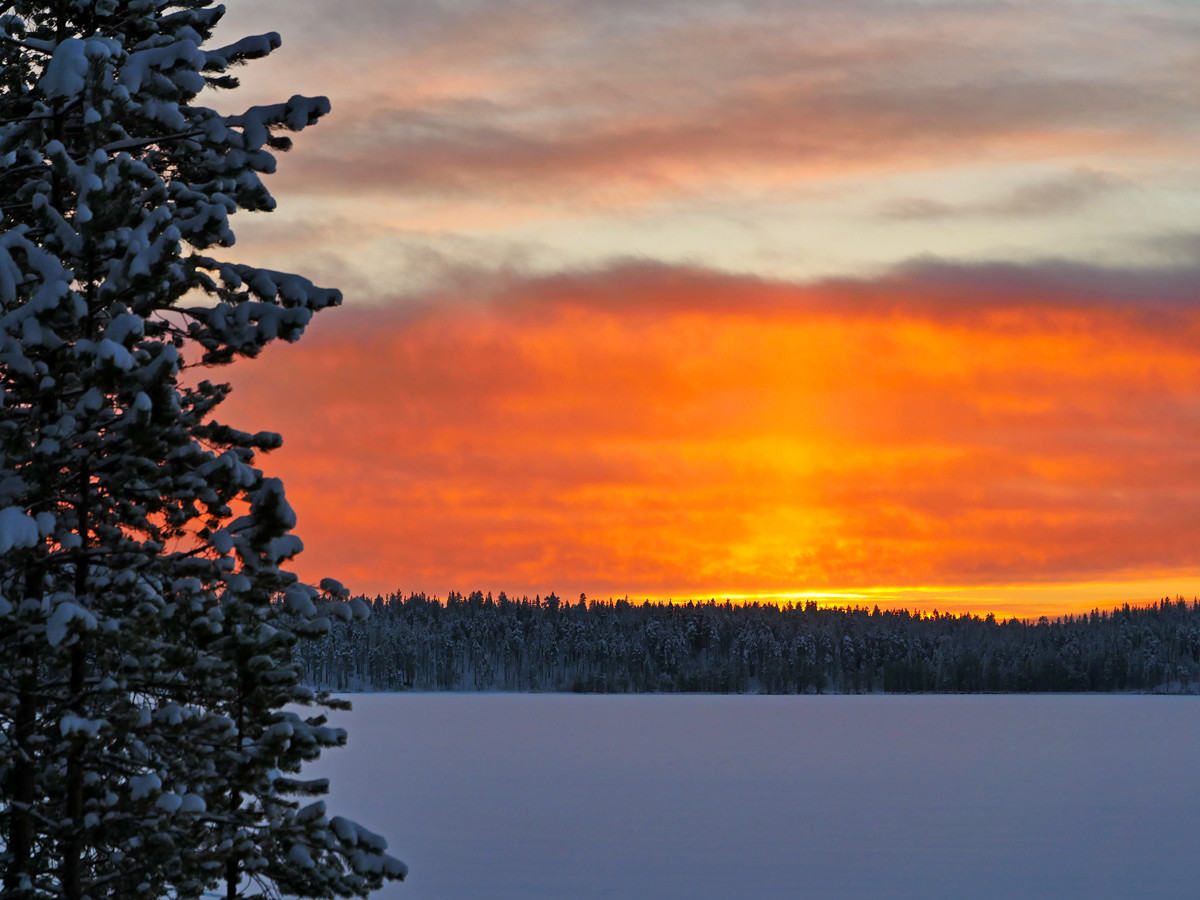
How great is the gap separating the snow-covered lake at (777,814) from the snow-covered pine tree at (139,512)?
23015 mm

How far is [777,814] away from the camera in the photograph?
53.6 meters

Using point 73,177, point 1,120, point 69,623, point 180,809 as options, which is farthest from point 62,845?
point 1,120

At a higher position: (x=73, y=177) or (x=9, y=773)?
(x=73, y=177)

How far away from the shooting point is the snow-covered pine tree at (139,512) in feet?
36.7

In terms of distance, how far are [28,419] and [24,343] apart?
36.5 inches

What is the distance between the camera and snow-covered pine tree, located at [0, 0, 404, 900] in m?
11.2

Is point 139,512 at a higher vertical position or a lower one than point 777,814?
higher

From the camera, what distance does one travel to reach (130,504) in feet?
42.7

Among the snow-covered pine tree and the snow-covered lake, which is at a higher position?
the snow-covered pine tree

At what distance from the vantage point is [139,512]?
13.0 metres

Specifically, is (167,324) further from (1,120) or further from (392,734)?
(392,734)

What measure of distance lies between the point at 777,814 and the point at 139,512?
145 feet

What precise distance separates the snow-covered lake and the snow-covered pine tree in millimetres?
23015

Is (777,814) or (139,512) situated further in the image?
(777,814)
